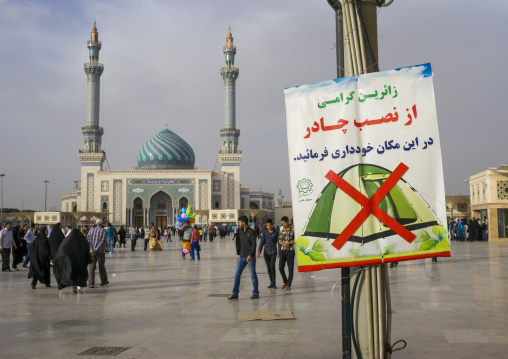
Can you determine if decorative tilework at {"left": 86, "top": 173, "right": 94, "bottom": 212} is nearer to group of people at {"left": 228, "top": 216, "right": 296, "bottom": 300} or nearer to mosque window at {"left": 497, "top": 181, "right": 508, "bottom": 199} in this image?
mosque window at {"left": 497, "top": 181, "right": 508, "bottom": 199}

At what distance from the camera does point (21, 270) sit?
1230 centimetres

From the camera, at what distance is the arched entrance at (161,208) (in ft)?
165

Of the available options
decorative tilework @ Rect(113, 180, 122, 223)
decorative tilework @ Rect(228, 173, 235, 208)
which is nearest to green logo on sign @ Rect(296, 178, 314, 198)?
decorative tilework @ Rect(113, 180, 122, 223)

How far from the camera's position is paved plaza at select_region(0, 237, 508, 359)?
424cm

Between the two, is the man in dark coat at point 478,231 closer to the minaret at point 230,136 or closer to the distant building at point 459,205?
the distant building at point 459,205

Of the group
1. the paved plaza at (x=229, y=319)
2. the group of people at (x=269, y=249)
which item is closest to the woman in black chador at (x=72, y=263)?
the paved plaza at (x=229, y=319)

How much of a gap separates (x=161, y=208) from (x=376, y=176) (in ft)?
160

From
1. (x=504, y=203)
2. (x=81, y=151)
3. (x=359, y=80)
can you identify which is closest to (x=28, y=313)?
(x=359, y=80)

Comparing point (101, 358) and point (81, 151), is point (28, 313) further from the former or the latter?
point (81, 151)

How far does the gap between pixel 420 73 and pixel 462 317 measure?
136 inches

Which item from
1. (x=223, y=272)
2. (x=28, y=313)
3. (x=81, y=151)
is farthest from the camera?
(x=81, y=151)

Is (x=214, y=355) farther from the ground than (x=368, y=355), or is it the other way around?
(x=368, y=355)

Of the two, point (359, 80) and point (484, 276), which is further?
point (484, 276)

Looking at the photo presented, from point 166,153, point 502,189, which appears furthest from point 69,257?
point 166,153
